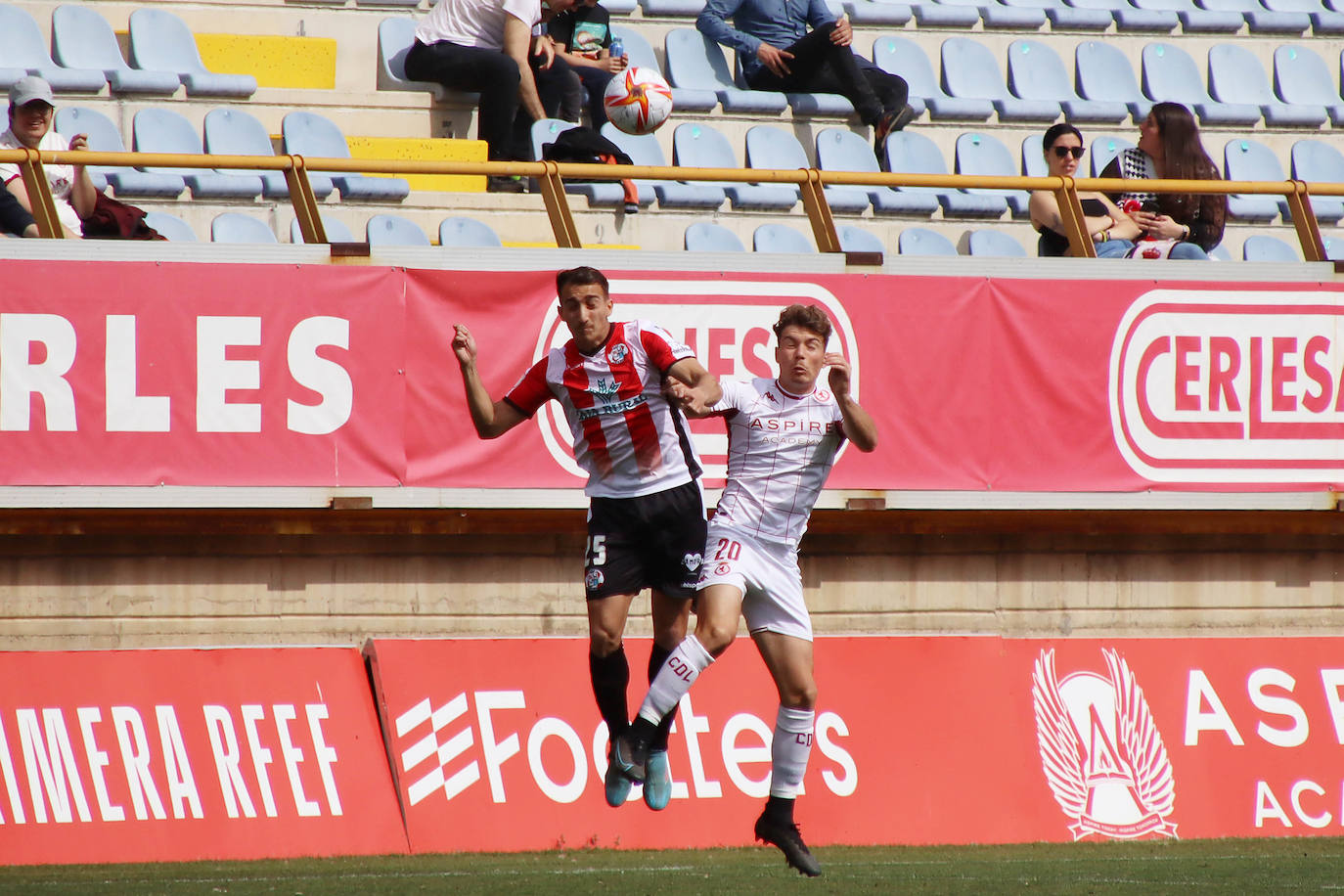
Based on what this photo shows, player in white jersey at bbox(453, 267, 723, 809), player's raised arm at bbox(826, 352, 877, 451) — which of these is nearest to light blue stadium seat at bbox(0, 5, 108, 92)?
player in white jersey at bbox(453, 267, 723, 809)

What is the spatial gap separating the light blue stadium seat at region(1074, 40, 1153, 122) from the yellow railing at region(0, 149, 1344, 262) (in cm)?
435

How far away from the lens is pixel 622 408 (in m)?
7.43

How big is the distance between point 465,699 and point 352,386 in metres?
1.94

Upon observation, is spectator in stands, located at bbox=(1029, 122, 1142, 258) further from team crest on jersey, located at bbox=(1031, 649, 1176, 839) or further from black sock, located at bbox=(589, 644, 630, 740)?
black sock, located at bbox=(589, 644, 630, 740)

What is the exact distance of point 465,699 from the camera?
31.1 feet

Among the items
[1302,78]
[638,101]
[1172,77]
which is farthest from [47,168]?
[1302,78]

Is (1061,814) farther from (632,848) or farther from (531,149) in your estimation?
(531,149)

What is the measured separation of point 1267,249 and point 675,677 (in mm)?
8226

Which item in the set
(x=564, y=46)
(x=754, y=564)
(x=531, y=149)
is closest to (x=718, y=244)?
(x=531, y=149)

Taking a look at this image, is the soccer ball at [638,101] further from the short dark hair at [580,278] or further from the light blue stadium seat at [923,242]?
the short dark hair at [580,278]

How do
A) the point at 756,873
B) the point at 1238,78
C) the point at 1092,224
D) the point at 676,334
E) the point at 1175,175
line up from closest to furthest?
the point at 756,873 < the point at 676,334 < the point at 1092,224 < the point at 1175,175 < the point at 1238,78

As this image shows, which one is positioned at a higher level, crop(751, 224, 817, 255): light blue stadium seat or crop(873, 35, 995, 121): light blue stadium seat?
crop(873, 35, 995, 121): light blue stadium seat

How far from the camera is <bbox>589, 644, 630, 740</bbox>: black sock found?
7.48 metres

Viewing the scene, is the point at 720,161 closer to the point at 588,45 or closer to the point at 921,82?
the point at 588,45
